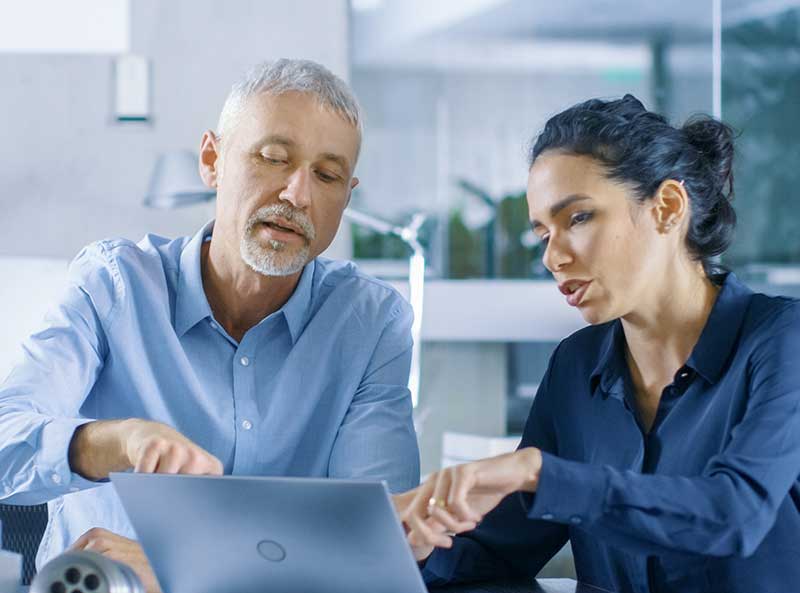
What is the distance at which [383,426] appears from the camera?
1659 mm

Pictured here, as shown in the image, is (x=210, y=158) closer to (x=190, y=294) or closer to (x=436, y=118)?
(x=190, y=294)

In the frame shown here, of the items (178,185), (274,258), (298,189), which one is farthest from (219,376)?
(178,185)

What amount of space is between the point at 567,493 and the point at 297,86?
865 millimetres

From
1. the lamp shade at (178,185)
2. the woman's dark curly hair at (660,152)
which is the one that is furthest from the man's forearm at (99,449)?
the lamp shade at (178,185)

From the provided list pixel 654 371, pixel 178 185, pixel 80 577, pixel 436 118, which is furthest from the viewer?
pixel 436 118

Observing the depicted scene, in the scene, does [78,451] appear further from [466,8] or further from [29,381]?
[466,8]

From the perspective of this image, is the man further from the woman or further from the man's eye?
the woman

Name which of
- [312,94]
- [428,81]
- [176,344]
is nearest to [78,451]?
[176,344]

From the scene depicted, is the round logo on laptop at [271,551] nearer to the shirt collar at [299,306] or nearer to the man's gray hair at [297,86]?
the shirt collar at [299,306]

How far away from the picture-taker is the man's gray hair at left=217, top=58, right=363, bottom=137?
173 cm

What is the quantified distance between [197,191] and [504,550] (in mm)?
1826

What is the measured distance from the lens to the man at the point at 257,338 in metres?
1.67

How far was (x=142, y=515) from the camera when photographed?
1.10m

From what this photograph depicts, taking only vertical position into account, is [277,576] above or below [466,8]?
below
